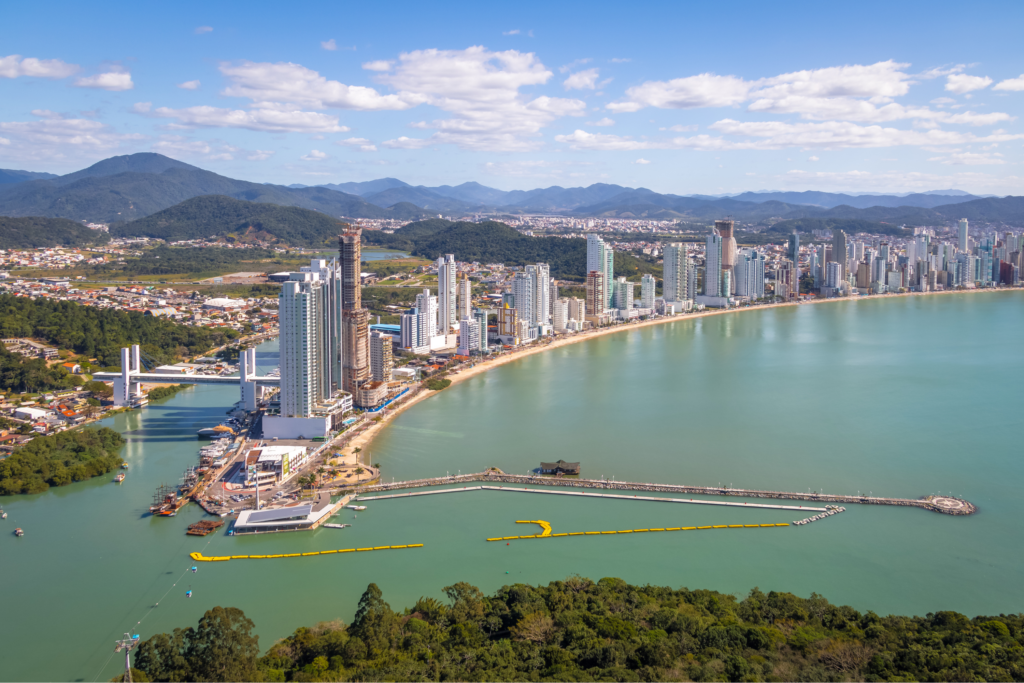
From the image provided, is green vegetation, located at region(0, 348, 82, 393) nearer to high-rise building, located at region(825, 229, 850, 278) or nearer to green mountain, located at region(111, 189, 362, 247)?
green mountain, located at region(111, 189, 362, 247)

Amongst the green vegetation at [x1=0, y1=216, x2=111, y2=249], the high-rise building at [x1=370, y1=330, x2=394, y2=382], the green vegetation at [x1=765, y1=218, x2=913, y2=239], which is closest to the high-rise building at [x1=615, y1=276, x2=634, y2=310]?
the high-rise building at [x1=370, y1=330, x2=394, y2=382]

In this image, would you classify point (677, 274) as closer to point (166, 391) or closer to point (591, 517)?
point (166, 391)

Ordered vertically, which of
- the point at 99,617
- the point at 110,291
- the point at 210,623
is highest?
the point at 110,291

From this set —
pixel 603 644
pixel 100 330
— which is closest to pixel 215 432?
pixel 603 644

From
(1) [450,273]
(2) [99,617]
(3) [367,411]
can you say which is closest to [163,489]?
(2) [99,617]

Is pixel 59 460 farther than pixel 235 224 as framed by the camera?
No

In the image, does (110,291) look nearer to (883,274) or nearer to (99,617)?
(99,617)

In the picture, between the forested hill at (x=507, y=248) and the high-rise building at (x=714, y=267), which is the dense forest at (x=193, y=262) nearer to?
the forested hill at (x=507, y=248)
